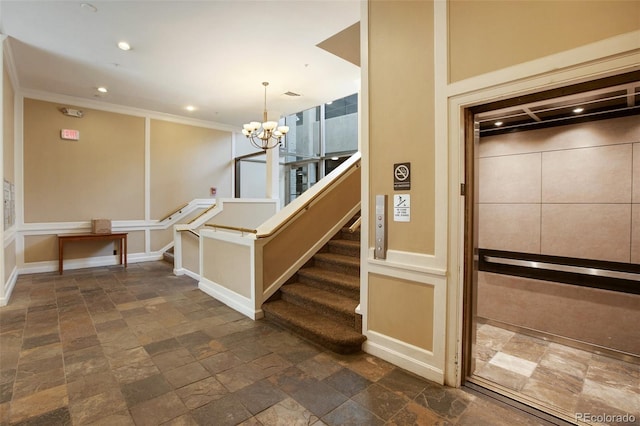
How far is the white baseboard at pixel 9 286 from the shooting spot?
13.2ft

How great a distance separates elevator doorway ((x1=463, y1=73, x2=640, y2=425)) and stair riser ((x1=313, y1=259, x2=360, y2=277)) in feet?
4.37

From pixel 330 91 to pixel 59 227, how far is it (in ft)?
20.0

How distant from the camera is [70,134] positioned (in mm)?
6133

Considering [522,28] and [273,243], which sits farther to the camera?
[273,243]

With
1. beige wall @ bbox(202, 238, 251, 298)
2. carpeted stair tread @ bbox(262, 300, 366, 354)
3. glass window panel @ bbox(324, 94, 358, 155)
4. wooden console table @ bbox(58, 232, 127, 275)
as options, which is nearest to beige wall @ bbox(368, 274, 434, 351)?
carpeted stair tread @ bbox(262, 300, 366, 354)

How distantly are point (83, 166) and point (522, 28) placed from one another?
764 centimetres

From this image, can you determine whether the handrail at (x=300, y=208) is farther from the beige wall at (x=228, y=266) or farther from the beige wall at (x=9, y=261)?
the beige wall at (x=9, y=261)

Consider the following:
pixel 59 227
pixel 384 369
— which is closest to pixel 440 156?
pixel 384 369

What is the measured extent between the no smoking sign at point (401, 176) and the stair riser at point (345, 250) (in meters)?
1.58

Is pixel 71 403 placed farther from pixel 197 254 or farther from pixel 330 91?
pixel 330 91

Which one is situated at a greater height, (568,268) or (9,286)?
(568,268)

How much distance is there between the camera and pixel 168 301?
13.9 ft

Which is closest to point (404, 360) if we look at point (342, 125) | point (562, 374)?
point (562, 374)

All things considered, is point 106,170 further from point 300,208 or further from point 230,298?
point 300,208
